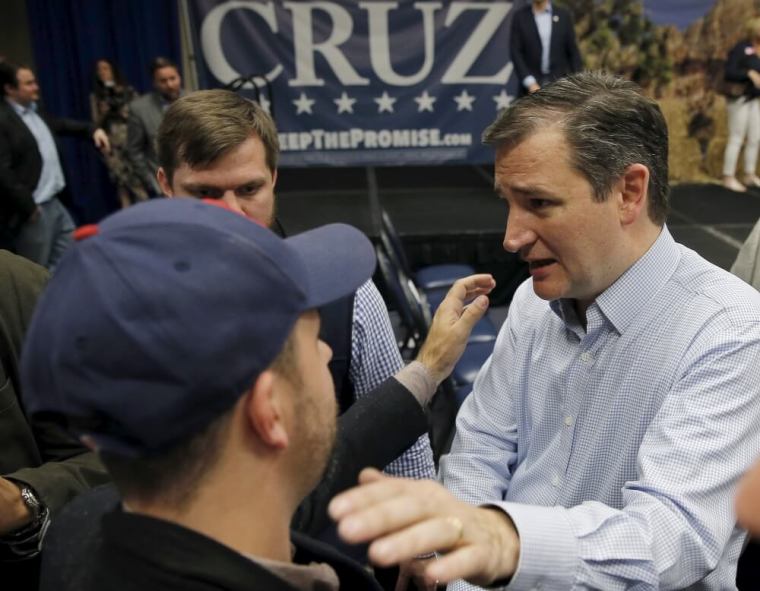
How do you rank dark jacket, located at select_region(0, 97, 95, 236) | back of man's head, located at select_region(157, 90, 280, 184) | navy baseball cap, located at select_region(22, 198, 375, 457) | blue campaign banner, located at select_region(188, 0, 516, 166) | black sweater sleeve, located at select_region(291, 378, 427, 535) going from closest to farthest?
navy baseball cap, located at select_region(22, 198, 375, 457), black sweater sleeve, located at select_region(291, 378, 427, 535), back of man's head, located at select_region(157, 90, 280, 184), dark jacket, located at select_region(0, 97, 95, 236), blue campaign banner, located at select_region(188, 0, 516, 166)

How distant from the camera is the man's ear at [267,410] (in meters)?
0.61

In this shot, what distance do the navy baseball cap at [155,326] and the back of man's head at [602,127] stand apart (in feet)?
2.16

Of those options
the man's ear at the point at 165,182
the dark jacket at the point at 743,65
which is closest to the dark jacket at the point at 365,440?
the man's ear at the point at 165,182

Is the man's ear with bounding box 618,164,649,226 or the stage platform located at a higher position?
the man's ear with bounding box 618,164,649,226

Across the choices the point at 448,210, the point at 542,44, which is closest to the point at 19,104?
the point at 448,210

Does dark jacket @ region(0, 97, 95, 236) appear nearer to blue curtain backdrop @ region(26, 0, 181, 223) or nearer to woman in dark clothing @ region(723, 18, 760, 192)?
blue curtain backdrop @ region(26, 0, 181, 223)

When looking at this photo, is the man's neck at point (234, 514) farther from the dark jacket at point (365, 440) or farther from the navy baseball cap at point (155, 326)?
the dark jacket at point (365, 440)

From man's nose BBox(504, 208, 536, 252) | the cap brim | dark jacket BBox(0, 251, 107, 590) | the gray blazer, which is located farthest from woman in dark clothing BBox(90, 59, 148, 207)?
the cap brim

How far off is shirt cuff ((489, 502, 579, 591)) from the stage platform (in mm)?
3546

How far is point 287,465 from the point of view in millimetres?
657

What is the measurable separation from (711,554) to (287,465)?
0.61m

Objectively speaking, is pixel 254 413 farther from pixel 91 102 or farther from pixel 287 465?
pixel 91 102

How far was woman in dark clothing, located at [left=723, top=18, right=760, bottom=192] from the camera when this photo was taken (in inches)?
212

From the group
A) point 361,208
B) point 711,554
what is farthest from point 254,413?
point 361,208
